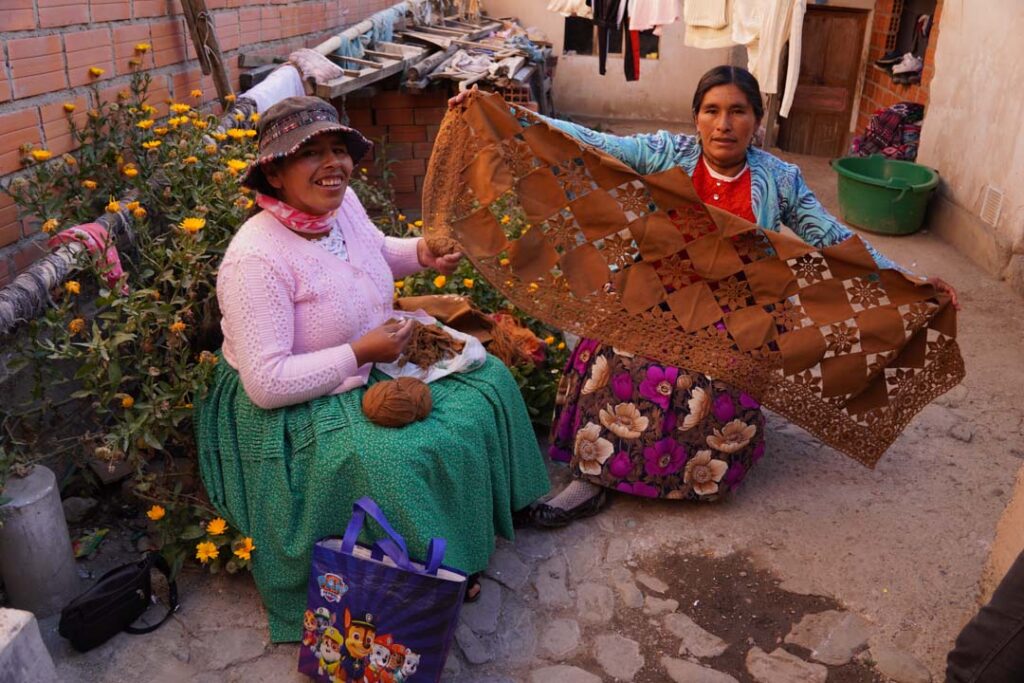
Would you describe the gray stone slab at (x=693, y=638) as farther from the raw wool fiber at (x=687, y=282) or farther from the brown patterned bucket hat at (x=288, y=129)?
the brown patterned bucket hat at (x=288, y=129)

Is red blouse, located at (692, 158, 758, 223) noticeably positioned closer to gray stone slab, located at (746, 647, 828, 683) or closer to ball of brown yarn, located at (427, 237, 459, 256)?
ball of brown yarn, located at (427, 237, 459, 256)

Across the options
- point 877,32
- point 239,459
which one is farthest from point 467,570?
point 877,32

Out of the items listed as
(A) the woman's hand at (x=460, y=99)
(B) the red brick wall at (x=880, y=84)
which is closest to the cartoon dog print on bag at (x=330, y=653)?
(A) the woman's hand at (x=460, y=99)

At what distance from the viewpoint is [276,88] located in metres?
4.42

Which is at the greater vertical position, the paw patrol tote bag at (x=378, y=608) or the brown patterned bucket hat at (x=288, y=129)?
the brown patterned bucket hat at (x=288, y=129)

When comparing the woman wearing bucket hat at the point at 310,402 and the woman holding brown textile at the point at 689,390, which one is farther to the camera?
the woman holding brown textile at the point at 689,390

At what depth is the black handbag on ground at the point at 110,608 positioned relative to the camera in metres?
2.53

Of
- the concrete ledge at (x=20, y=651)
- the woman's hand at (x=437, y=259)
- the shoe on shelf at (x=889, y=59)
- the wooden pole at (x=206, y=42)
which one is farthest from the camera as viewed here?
the shoe on shelf at (x=889, y=59)

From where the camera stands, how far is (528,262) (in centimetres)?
295

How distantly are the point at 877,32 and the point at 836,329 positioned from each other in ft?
25.6

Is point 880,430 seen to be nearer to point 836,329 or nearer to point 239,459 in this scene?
point 836,329

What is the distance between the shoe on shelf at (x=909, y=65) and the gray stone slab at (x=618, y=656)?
291 inches

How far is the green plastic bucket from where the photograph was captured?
6.78 m

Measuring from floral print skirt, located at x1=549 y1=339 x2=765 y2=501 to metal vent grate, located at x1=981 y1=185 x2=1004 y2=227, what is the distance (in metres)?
3.75
